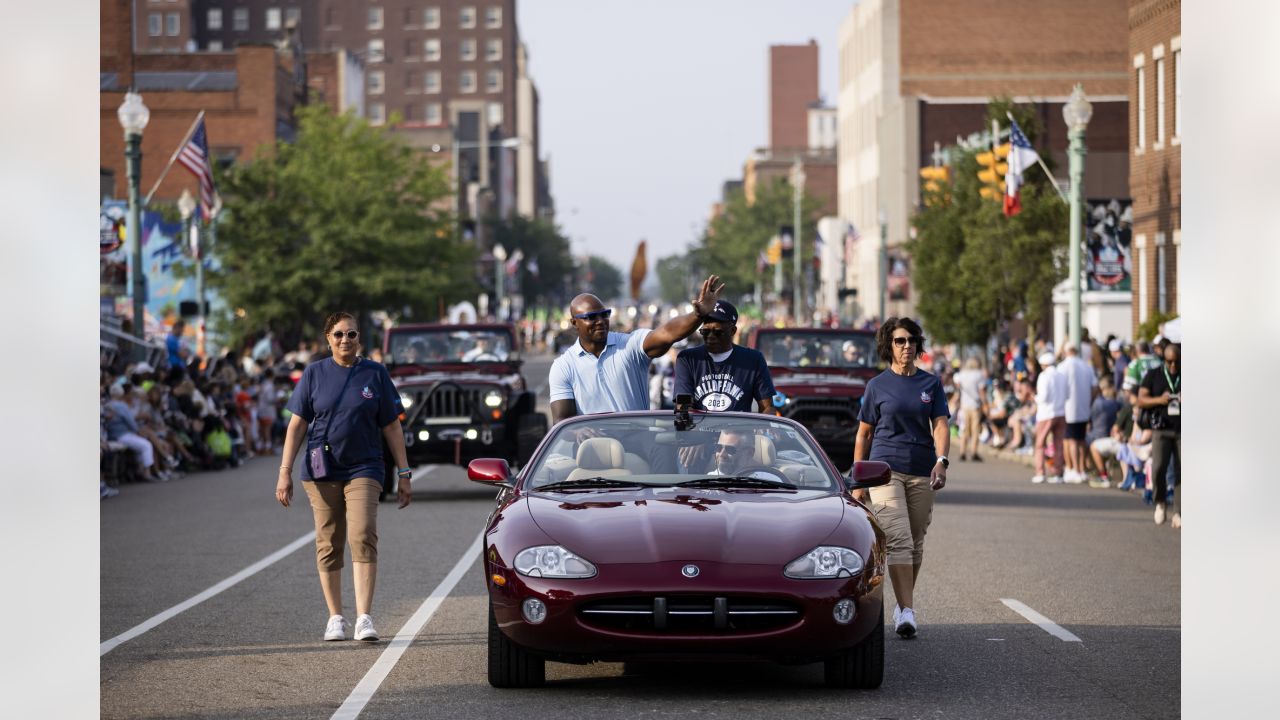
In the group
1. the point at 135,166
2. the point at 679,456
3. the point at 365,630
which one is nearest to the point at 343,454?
the point at 365,630

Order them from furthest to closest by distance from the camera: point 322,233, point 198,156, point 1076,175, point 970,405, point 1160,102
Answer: point 322,233 < point 1160,102 < point 198,156 < point 970,405 < point 1076,175

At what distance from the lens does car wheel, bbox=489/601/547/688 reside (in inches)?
365

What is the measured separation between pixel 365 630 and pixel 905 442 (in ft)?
10.6

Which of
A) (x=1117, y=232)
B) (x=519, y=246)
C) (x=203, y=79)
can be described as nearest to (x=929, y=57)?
(x=203, y=79)

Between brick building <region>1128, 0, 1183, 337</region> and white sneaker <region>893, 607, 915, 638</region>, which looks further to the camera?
brick building <region>1128, 0, 1183, 337</region>

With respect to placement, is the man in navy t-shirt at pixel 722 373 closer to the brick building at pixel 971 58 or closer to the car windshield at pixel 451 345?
the car windshield at pixel 451 345

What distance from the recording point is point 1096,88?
91750mm

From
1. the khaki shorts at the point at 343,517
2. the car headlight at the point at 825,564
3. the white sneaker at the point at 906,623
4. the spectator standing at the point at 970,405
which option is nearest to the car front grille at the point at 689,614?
the car headlight at the point at 825,564

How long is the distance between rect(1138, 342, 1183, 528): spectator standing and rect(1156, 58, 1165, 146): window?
1881cm

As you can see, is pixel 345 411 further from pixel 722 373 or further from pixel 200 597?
pixel 200 597

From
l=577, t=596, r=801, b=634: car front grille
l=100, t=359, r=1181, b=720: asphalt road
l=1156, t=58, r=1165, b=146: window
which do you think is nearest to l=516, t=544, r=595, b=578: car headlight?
l=577, t=596, r=801, b=634: car front grille

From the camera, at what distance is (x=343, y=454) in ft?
36.4

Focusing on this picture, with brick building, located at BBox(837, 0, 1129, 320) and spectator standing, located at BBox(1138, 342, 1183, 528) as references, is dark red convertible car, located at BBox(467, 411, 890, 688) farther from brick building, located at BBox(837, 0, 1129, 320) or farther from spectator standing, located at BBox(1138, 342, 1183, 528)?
brick building, located at BBox(837, 0, 1129, 320)

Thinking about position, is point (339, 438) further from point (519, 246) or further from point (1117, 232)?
point (519, 246)
